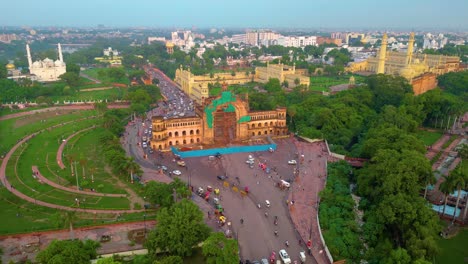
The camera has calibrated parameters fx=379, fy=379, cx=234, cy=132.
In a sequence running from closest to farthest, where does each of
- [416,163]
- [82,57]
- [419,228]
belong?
[419,228]
[416,163]
[82,57]

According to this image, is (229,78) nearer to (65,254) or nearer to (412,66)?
(412,66)

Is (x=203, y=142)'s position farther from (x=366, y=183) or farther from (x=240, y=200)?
(x=366, y=183)

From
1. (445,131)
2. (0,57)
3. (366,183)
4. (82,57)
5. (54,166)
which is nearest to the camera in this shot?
(366,183)

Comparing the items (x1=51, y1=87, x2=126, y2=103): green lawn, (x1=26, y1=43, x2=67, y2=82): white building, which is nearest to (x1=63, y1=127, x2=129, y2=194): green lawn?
(x1=51, y1=87, x2=126, y2=103): green lawn

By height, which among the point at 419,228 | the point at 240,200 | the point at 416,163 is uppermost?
the point at 416,163

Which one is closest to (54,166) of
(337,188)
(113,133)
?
(113,133)

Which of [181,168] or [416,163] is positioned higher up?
[416,163]

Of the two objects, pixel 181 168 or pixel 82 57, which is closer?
pixel 181 168

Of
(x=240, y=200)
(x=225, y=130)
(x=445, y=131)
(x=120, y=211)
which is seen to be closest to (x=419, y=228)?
(x=240, y=200)

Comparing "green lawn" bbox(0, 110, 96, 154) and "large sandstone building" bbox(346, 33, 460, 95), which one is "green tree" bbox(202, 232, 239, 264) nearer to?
"green lawn" bbox(0, 110, 96, 154)
